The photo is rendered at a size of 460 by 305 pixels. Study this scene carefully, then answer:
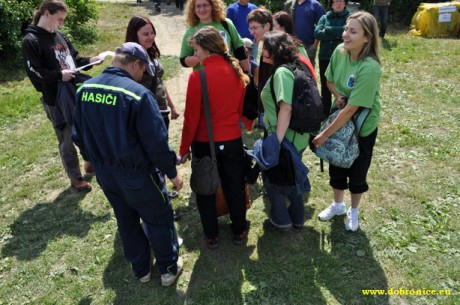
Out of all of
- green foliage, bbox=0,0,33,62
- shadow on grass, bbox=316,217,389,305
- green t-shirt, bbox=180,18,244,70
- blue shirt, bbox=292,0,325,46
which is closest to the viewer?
shadow on grass, bbox=316,217,389,305

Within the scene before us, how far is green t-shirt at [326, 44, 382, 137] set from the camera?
2.87 m

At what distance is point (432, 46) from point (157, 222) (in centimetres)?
1002

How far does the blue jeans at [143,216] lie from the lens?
262 centimetres

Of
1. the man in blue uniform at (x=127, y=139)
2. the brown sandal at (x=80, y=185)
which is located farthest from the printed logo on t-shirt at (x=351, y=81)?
the brown sandal at (x=80, y=185)

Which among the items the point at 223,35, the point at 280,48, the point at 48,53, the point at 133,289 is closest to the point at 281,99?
the point at 280,48

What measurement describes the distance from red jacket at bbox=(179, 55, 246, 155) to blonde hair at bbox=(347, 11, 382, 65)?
107 cm

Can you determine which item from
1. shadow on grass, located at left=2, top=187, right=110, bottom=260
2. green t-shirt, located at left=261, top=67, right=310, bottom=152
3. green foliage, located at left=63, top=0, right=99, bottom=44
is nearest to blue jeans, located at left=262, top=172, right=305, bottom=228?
green t-shirt, located at left=261, top=67, right=310, bottom=152

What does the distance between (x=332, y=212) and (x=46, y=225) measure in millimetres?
3291

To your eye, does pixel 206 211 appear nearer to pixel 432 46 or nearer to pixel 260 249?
pixel 260 249

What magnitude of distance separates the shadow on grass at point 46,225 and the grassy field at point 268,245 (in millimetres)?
14

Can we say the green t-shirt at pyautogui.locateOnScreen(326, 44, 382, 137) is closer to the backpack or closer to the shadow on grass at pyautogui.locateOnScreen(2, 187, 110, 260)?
the backpack

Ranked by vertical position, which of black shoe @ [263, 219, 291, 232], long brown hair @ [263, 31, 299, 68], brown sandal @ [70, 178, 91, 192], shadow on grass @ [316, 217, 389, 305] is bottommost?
→ shadow on grass @ [316, 217, 389, 305]

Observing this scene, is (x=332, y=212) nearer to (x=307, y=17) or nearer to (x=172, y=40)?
(x=307, y=17)

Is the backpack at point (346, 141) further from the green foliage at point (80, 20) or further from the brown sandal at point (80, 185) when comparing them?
the green foliage at point (80, 20)
